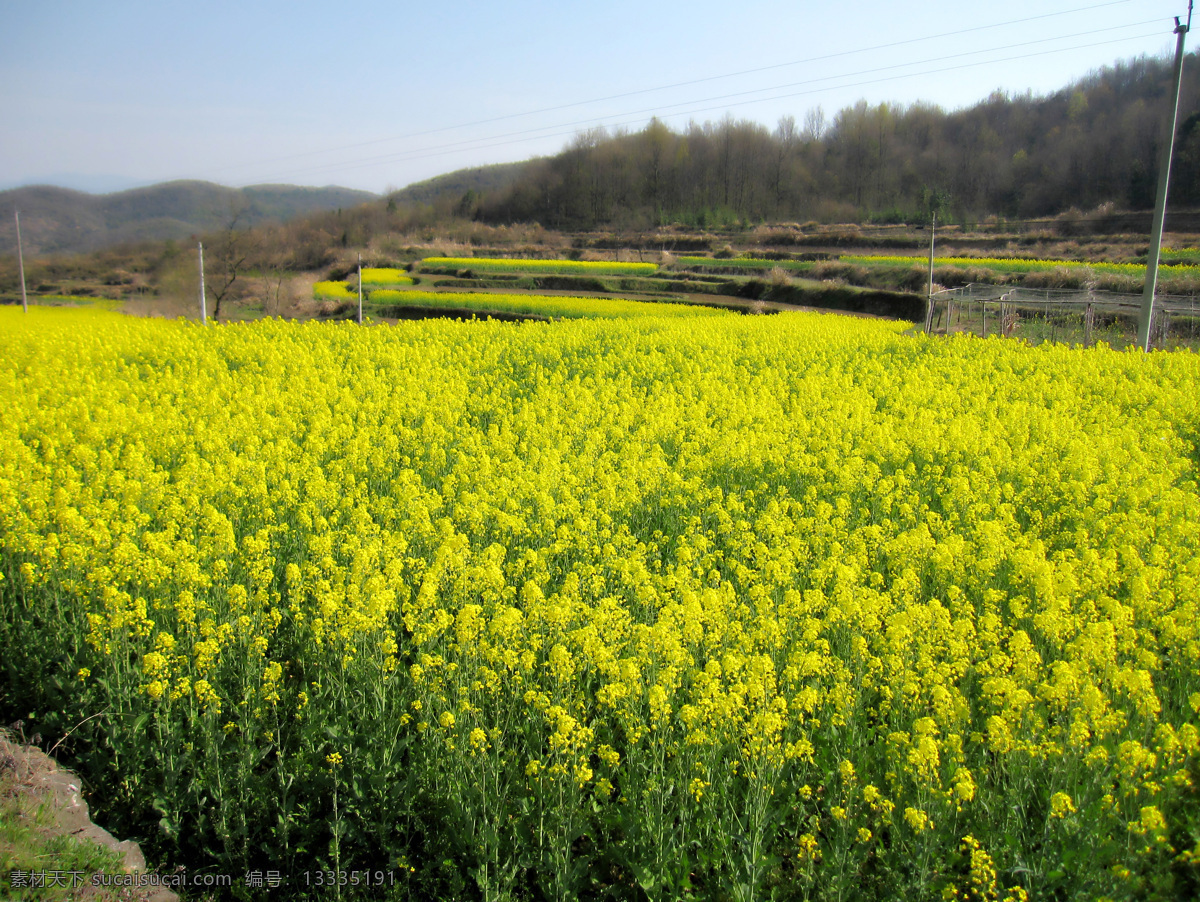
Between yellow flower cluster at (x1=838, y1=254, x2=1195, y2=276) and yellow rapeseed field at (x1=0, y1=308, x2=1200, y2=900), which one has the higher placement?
yellow flower cluster at (x1=838, y1=254, x2=1195, y2=276)

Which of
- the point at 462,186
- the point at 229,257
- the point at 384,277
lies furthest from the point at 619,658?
the point at 462,186

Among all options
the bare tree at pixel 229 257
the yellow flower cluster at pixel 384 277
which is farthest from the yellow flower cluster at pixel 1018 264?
the bare tree at pixel 229 257

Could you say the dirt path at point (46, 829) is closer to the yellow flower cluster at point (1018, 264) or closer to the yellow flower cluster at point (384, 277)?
the yellow flower cluster at point (1018, 264)

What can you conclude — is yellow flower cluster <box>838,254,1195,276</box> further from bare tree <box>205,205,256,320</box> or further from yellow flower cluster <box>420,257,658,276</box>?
bare tree <box>205,205,256,320</box>

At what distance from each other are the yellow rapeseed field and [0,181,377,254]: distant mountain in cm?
1467

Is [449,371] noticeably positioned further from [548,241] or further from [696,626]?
[548,241]

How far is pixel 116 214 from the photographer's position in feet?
76.7

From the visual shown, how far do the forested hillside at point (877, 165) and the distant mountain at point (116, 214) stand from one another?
4882 cm

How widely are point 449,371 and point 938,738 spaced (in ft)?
38.6

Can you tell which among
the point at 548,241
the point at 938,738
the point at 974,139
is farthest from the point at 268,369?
the point at 974,139

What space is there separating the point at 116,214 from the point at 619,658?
26.0m

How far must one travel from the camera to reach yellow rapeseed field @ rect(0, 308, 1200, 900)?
11.5 feet

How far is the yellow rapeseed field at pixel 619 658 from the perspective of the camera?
3510 mm

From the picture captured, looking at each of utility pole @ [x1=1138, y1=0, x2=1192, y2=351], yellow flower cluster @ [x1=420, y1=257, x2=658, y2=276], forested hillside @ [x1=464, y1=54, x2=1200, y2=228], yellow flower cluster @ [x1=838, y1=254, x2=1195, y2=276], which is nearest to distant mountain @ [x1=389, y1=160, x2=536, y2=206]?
forested hillside @ [x1=464, y1=54, x2=1200, y2=228]
